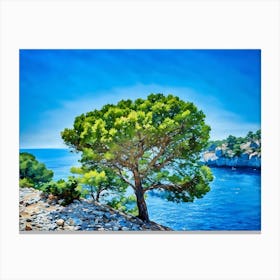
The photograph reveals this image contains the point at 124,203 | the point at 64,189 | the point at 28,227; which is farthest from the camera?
the point at 124,203

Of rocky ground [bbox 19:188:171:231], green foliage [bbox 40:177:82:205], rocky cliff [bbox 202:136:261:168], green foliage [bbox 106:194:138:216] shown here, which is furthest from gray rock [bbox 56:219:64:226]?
rocky cliff [bbox 202:136:261:168]

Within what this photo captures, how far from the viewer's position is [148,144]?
4789mm

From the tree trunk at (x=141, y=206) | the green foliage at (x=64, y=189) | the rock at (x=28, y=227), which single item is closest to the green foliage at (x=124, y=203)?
the tree trunk at (x=141, y=206)

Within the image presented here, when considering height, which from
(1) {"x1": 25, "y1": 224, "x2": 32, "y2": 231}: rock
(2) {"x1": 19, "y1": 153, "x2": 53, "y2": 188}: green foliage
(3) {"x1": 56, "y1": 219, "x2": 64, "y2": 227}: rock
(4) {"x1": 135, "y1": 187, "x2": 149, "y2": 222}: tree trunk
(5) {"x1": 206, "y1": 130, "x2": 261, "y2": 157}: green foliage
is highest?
(5) {"x1": 206, "y1": 130, "x2": 261, "y2": 157}: green foliage

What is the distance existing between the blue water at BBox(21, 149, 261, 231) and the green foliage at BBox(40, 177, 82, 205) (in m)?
0.08

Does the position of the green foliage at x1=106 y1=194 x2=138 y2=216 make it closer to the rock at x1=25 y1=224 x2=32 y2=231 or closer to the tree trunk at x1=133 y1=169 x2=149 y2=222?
the tree trunk at x1=133 y1=169 x2=149 y2=222

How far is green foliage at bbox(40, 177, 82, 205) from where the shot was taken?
15.5ft

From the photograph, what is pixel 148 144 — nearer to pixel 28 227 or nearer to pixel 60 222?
pixel 60 222

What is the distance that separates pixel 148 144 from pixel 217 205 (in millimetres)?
1029

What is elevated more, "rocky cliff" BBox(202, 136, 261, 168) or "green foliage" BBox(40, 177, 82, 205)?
"rocky cliff" BBox(202, 136, 261, 168)

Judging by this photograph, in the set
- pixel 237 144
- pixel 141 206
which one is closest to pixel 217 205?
pixel 237 144
